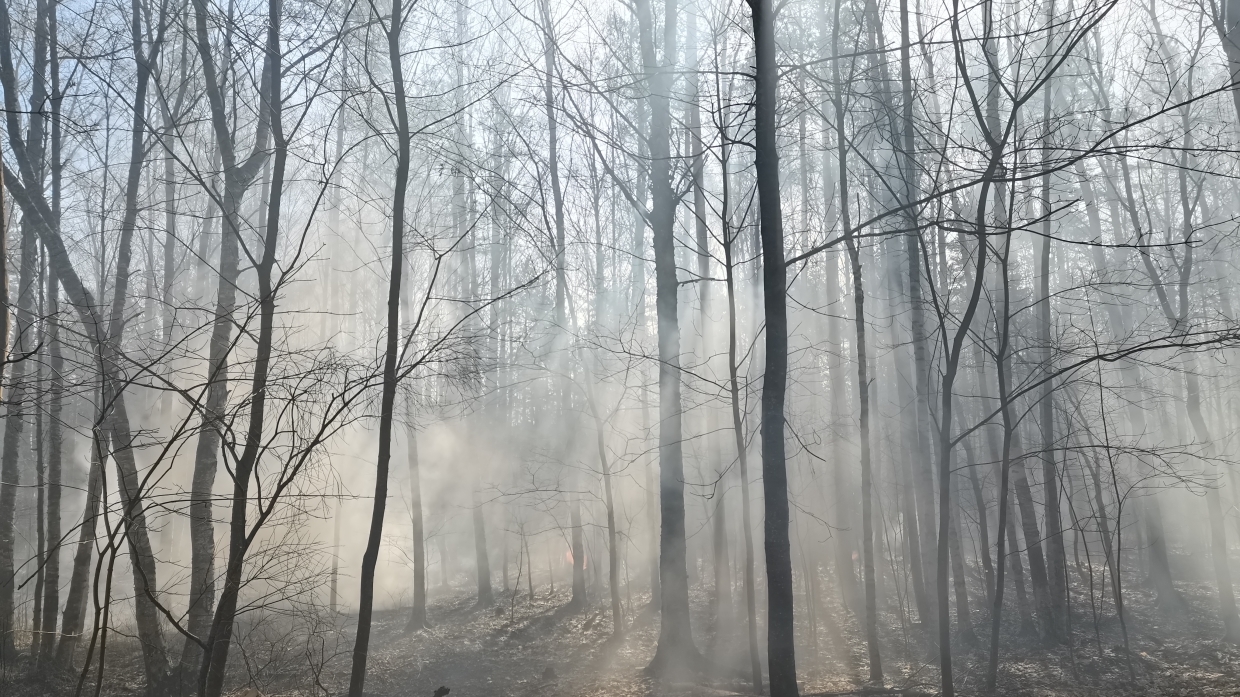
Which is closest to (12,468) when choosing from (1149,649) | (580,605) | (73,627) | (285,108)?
→ (73,627)

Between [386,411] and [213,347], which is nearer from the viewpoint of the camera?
[386,411]

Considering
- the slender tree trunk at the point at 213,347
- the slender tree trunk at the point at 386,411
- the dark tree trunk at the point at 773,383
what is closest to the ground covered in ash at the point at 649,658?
the slender tree trunk at the point at 213,347

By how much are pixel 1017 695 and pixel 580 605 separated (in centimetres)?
922

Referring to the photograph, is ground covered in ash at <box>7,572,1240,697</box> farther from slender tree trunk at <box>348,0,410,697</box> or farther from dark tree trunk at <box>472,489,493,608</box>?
slender tree trunk at <box>348,0,410,697</box>

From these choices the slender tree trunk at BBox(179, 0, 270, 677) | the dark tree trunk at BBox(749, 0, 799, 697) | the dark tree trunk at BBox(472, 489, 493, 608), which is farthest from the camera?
the dark tree trunk at BBox(472, 489, 493, 608)

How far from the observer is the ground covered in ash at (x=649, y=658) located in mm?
8977

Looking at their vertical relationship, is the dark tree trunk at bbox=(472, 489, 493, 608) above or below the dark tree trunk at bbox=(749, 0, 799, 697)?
below

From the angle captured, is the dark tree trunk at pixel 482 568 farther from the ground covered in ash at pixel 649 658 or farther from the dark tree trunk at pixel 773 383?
the dark tree trunk at pixel 773 383

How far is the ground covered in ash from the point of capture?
8.98 metres

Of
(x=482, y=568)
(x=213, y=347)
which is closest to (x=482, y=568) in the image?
(x=482, y=568)

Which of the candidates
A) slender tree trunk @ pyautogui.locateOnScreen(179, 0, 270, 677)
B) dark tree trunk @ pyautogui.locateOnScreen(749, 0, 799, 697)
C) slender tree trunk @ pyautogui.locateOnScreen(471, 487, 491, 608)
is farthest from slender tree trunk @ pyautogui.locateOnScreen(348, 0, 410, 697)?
slender tree trunk @ pyautogui.locateOnScreen(471, 487, 491, 608)

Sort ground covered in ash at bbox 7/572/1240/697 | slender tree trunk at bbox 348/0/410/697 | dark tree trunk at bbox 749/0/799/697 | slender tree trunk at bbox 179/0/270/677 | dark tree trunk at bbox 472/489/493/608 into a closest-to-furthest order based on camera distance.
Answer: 1. dark tree trunk at bbox 749/0/799/697
2. slender tree trunk at bbox 348/0/410/697
3. slender tree trunk at bbox 179/0/270/677
4. ground covered in ash at bbox 7/572/1240/697
5. dark tree trunk at bbox 472/489/493/608

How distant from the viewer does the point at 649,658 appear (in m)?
11.3

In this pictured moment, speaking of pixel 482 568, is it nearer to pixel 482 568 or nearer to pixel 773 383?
pixel 482 568
